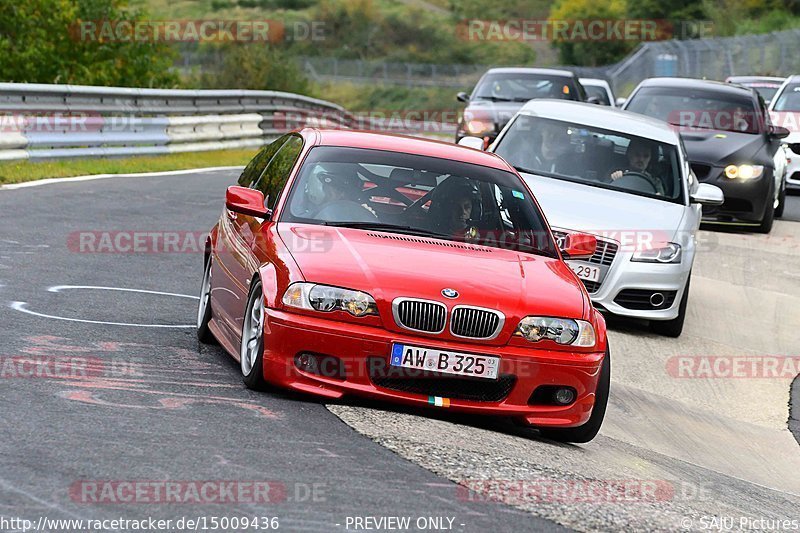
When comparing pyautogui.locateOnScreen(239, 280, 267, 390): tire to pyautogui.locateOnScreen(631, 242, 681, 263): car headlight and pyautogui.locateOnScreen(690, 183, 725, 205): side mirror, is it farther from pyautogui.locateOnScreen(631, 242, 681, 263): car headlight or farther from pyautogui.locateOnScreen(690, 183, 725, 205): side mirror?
pyautogui.locateOnScreen(690, 183, 725, 205): side mirror

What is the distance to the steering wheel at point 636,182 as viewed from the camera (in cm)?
1255

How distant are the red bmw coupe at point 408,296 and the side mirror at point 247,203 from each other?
0.04ft

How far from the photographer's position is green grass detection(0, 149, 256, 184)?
699 inches

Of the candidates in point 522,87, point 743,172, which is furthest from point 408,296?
point 522,87

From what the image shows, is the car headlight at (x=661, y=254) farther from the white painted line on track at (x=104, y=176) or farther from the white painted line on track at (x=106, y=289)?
the white painted line on track at (x=104, y=176)

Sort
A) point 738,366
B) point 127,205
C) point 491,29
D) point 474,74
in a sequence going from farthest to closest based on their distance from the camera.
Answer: point 491,29 → point 474,74 → point 127,205 → point 738,366

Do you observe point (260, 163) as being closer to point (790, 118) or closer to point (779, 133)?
point (779, 133)

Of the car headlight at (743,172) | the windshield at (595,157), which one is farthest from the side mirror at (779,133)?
the windshield at (595,157)

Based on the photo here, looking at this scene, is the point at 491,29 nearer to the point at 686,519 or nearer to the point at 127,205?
the point at 127,205

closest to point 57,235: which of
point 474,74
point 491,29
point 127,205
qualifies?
point 127,205

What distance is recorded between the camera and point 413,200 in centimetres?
815

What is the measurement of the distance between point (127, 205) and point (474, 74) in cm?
6443

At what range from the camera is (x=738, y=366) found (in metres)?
Answer: 11.2

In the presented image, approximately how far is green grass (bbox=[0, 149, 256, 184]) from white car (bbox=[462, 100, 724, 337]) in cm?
694
